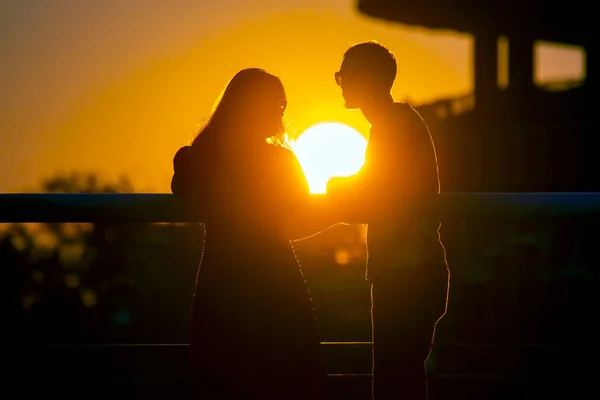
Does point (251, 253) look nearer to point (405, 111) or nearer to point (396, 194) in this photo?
point (396, 194)

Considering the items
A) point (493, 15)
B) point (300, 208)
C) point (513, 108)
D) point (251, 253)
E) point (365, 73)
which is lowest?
point (513, 108)

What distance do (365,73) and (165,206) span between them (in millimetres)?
643

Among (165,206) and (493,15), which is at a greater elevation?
(493,15)

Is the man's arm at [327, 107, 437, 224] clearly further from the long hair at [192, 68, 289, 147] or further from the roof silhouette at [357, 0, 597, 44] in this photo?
the roof silhouette at [357, 0, 597, 44]

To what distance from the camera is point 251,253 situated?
7.75 ft

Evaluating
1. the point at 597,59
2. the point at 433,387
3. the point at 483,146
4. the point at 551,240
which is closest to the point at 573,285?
the point at 551,240

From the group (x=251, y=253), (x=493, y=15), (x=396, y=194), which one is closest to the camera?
(x=251, y=253)

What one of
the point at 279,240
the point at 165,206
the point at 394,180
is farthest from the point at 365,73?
the point at 165,206

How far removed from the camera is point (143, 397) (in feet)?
9.36

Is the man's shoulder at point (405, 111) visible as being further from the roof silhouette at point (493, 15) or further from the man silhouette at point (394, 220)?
the roof silhouette at point (493, 15)

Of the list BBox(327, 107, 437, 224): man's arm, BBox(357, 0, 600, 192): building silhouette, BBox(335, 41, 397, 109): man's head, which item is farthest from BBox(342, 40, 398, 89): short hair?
BBox(357, 0, 600, 192): building silhouette

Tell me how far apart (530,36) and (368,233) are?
3272 cm

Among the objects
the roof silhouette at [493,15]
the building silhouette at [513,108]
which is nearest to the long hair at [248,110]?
the building silhouette at [513,108]

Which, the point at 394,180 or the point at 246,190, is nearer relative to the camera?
the point at 246,190
